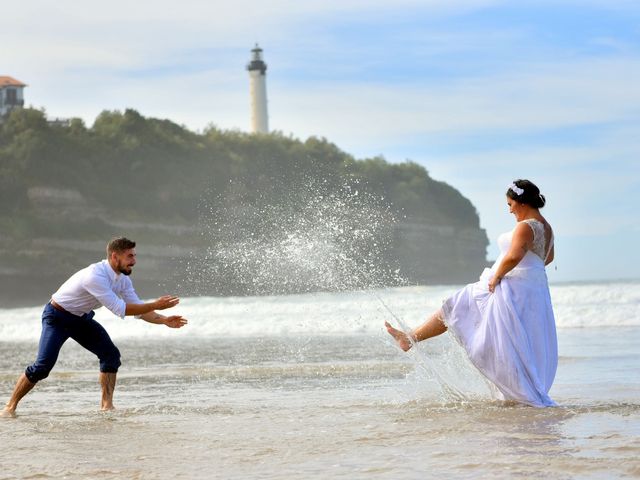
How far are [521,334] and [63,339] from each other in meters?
3.75

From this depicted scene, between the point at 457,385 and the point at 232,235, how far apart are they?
Result: 3209 inches

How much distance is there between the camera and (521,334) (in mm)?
8188

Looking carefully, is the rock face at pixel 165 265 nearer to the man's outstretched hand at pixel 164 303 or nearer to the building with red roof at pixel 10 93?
the building with red roof at pixel 10 93

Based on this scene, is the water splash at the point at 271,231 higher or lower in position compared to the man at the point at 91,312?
higher

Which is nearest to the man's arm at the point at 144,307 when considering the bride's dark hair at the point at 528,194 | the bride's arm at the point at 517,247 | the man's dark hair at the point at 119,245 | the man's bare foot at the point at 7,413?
the man's dark hair at the point at 119,245

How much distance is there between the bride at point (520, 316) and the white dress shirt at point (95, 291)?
2854mm

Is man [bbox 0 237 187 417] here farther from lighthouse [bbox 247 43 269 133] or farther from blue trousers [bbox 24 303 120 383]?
lighthouse [bbox 247 43 269 133]

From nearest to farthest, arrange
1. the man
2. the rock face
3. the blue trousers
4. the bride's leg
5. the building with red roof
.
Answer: the bride's leg → the man → the blue trousers → the rock face → the building with red roof

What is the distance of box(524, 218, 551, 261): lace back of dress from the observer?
8195 mm

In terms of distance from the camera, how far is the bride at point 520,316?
8164 mm

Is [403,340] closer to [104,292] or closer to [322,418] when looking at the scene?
[322,418]

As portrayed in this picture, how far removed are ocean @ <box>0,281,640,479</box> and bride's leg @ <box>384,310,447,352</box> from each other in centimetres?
33

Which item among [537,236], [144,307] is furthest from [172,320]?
[537,236]

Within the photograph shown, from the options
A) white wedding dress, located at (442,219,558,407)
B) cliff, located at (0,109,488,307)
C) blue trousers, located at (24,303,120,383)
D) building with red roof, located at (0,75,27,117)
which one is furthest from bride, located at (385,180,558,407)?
building with red roof, located at (0,75,27,117)
